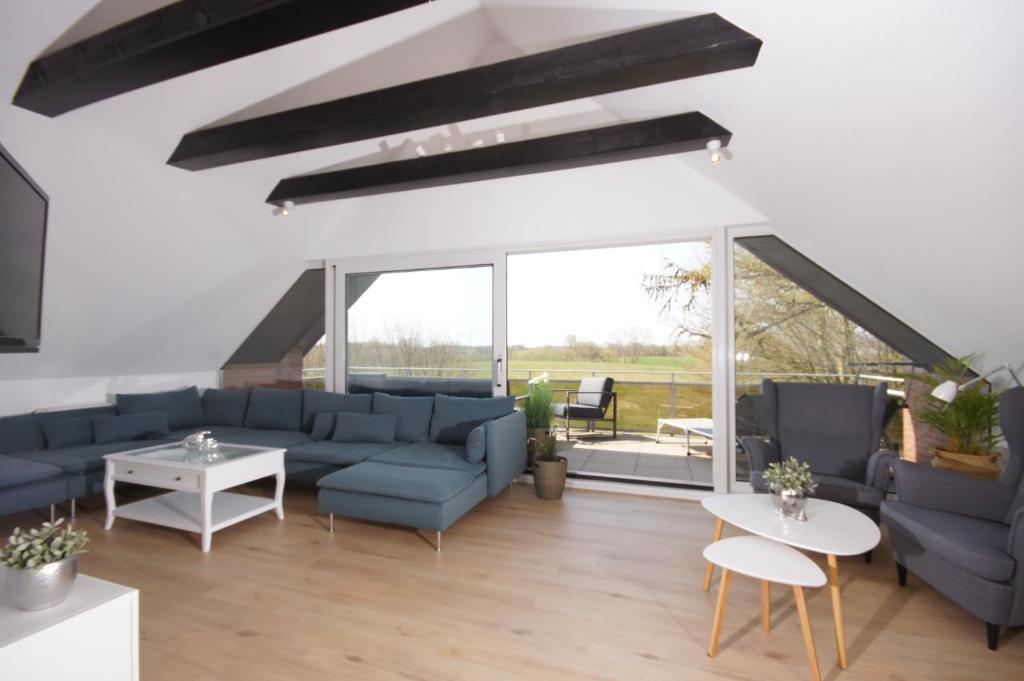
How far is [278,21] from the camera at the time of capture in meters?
1.93

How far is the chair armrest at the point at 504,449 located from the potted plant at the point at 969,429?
2.81 meters

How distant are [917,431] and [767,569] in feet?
8.58

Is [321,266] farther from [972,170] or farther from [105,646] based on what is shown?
[972,170]

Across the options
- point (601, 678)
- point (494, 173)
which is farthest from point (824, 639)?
point (494, 173)

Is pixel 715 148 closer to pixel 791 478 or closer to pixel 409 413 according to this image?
pixel 791 478

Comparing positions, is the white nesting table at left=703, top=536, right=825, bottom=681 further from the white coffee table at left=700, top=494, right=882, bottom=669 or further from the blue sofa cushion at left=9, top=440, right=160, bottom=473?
the blue sofa cushion at left=9, top=440, right=160, bottom=473

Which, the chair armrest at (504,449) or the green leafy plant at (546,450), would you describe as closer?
the chair armrest at (504,449)

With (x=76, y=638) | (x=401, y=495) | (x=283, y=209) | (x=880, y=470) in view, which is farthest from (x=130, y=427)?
(x=880, y=470)

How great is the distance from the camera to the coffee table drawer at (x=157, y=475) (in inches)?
121

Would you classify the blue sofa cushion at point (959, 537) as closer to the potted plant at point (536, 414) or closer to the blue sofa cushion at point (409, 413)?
the potted plant at point (536, 414)

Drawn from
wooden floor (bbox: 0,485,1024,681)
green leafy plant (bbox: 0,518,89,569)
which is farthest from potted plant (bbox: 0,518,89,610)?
wooden floor (bbox: 0,485,1024,681)

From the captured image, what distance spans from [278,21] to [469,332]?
3104 millimetres

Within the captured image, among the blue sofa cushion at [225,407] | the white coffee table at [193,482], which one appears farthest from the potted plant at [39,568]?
the blue sofa cushion at [225,407]

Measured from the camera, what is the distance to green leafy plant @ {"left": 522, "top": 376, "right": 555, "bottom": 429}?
14.3 feet
